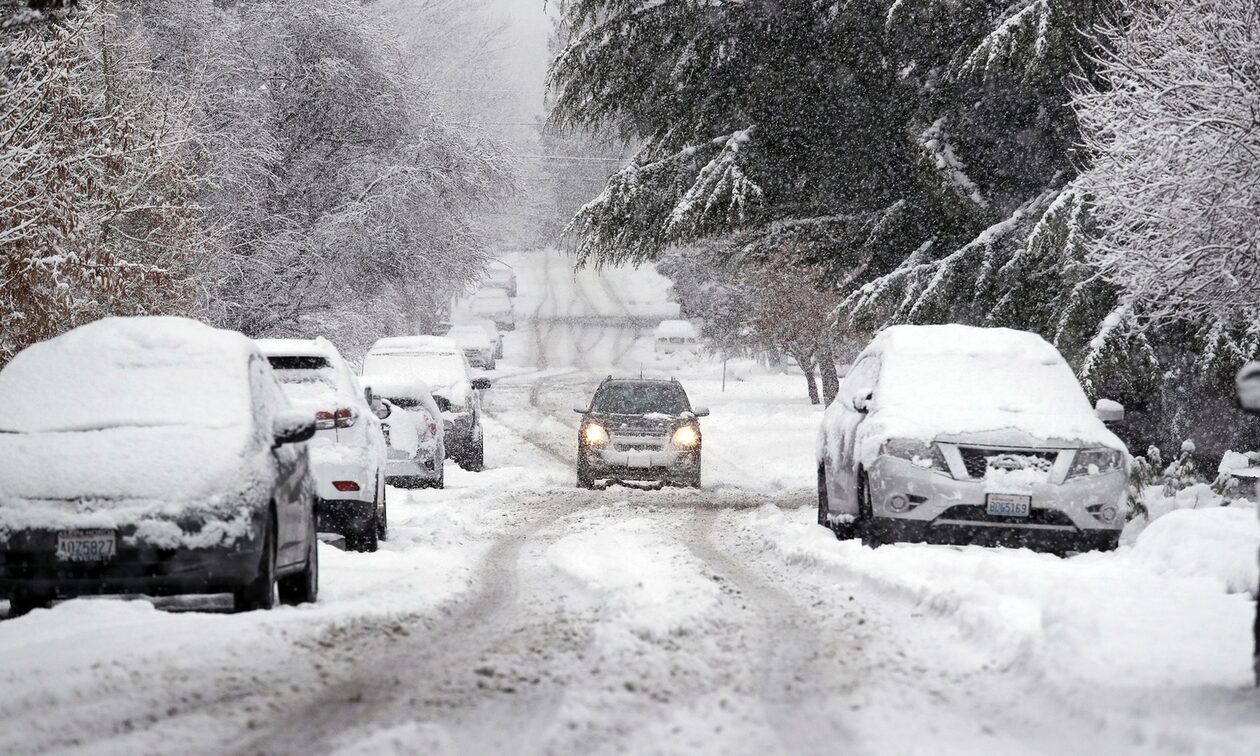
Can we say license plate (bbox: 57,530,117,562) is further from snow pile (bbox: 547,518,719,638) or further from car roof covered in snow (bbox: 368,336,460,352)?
car roof covered in snow (bbox: 368,336,460,352)

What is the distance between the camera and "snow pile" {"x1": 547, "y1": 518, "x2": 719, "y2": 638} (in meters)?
7.99

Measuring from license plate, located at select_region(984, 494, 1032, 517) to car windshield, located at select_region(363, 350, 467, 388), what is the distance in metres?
12.3

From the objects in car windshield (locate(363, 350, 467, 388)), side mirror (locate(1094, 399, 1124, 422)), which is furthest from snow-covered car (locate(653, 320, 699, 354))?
side mirror (locate(1094, 399, 1124, 422))

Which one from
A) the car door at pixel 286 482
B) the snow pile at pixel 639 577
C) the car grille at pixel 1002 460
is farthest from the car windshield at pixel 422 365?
the car door at pixel 286 482

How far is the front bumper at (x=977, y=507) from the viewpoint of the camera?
1088cm

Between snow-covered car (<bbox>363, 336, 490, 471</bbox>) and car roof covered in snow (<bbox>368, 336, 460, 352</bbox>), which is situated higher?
car roof covered in snow (<bbox>368, 336, 460, 352</bbox>)

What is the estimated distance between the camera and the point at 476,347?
52.8m

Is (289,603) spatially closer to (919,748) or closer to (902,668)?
(902,668)

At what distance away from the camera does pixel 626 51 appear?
2089 centimetres

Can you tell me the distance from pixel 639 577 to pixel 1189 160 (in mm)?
6937

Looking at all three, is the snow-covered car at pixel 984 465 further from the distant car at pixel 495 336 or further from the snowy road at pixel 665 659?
the distant car at pixel 495 336

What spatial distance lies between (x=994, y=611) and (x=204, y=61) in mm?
23491

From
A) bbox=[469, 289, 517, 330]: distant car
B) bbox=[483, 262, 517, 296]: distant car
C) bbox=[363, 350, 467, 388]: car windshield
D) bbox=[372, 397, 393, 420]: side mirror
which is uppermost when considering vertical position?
bbox=[483, 262, 517, 296]: distant car

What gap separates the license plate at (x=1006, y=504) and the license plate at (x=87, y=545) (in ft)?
20.8
